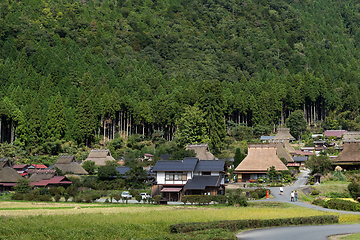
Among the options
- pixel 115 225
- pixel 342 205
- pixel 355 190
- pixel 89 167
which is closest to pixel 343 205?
pixel 342 205

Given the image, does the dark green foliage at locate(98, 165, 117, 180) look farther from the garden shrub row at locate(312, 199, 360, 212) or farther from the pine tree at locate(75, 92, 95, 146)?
the garden shrub row at locate(312, 199, 360, 212)

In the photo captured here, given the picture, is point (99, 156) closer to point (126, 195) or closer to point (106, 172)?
point (106, 172)

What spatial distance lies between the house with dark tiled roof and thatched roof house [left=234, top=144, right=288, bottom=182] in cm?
990

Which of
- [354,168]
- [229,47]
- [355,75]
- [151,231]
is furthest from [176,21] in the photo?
[151,231]

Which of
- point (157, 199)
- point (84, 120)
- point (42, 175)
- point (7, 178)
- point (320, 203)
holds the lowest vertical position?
point (157, 199)

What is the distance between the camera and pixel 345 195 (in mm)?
44344

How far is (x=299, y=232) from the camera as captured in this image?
83.1 ft

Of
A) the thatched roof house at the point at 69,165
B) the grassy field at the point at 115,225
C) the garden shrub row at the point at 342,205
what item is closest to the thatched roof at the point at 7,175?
the thatched roof house at the point at 69,165

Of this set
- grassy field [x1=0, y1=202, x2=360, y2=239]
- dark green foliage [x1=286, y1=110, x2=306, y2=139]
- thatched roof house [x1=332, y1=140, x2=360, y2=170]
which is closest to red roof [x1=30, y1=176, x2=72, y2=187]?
grassy field [x1=0, y1=202, x2=360, y2=239]

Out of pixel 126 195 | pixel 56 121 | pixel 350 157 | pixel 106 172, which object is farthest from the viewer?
pixel 56 121

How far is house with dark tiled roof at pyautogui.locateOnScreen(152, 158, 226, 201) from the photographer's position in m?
50.9

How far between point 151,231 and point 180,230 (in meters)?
1.97

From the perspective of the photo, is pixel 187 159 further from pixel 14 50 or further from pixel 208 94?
pixel 14 50

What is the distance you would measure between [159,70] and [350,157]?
288 feet
